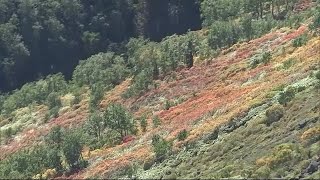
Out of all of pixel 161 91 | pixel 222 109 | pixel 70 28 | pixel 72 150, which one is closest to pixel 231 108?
pixel 222 109

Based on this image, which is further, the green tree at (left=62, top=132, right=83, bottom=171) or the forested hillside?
the green tree at (left=62, top=132, right=83, bottom=171)

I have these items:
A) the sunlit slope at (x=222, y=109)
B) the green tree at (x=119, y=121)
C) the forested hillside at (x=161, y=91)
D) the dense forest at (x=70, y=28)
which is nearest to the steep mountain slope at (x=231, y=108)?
the sunlit slope at (x=222, y=109)

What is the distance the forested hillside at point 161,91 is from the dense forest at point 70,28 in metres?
0.32

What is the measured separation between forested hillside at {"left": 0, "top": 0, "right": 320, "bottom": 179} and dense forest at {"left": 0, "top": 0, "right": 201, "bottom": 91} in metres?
0.32

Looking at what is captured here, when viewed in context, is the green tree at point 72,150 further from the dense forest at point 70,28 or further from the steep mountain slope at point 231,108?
the dense forest at point 70,28

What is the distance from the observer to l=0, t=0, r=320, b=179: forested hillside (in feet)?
171

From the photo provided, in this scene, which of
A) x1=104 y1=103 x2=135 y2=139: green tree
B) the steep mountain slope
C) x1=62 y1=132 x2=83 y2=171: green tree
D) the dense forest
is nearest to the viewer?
the steep mountain slope

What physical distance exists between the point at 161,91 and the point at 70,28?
77.1m

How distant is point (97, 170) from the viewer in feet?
211

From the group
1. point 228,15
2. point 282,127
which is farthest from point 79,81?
point 282,127

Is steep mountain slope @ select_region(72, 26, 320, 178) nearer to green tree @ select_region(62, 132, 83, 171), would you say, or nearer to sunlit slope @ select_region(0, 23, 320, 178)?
sunlit slope @ select_region(0, 23, 320, 178)

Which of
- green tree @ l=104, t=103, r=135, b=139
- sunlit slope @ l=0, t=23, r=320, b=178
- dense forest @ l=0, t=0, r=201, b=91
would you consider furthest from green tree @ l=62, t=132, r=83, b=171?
dense forest @ l=0, t=0, r=201, b=91

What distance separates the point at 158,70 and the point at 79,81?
2672cm

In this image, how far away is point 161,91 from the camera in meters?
105
